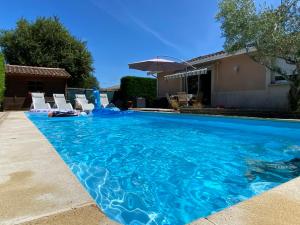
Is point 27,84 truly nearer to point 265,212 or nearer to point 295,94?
point 295,94

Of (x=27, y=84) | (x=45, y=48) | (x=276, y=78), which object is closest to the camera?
(x=276, y=78)

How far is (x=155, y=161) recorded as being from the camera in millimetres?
4957

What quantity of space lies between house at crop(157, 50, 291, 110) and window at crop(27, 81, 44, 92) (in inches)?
447

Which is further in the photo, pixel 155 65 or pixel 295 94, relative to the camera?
pixel 155 65

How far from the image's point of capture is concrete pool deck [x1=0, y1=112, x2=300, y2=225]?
5.93ft

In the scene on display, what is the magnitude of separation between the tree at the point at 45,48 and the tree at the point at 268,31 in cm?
2055

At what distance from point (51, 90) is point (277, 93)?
16255 millimetres

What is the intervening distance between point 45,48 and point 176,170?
92.8 ft

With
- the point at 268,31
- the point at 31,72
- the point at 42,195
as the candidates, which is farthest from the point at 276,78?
the point at 31,72

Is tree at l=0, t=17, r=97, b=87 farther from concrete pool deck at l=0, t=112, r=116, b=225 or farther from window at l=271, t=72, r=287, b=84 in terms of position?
concrete pool deck at l=0, t=112, r=116, b=225

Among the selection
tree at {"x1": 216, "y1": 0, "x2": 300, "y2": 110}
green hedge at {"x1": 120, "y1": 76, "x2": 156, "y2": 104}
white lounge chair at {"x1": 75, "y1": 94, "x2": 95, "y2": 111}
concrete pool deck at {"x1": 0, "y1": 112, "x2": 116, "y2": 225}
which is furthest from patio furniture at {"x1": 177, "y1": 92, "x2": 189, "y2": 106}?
concrete pool deck at {"x1": 0, "y1": 112, "x2": 116, "y2": 225}

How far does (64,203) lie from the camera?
2115mm

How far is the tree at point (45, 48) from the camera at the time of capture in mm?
28172

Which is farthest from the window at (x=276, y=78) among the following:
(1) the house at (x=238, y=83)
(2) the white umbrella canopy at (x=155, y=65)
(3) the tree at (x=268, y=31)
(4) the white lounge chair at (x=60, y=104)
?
(4) the white lounge chair at (x=60, y=104)
